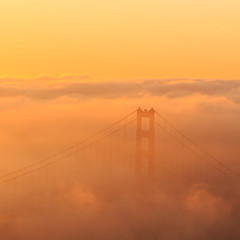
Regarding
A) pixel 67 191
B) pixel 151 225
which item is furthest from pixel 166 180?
pixel 67 191

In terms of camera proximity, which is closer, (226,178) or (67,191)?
(226,178)

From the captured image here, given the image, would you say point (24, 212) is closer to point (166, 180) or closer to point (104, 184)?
point (104, 184)

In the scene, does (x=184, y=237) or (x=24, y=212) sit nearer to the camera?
(x=184, y=237)

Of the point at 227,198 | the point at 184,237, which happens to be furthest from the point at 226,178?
the point at 184,237

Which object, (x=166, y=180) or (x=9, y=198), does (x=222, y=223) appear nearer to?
(x=166, y=180)

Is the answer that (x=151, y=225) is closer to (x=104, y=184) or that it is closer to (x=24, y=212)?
(x=104, y=184)

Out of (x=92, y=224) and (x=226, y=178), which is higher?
(x=226, y=178)

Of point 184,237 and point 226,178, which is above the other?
point 226,178
